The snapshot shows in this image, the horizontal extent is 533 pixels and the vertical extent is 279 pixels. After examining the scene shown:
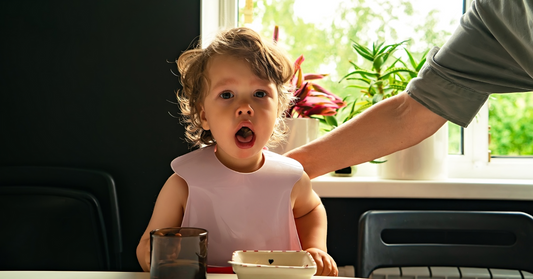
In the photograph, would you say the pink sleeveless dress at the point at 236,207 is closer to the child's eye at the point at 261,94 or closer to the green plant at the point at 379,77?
the child's eye at the point at 261,94

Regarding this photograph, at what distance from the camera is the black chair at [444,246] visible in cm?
116

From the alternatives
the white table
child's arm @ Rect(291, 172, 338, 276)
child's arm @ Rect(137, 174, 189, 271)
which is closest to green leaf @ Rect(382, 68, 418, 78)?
child's arm @ Rect(291, 172, 338, 276)

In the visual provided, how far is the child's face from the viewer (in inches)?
37.1

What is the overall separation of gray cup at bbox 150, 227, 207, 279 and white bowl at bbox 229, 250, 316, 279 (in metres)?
0.05

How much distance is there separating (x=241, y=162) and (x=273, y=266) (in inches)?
17.5

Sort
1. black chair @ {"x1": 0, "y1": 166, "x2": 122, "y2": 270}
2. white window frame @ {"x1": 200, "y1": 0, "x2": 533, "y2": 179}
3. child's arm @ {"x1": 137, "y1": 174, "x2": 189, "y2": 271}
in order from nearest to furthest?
child's arm @ {"x1": 137, "y1": 174, "x2": 189, "y2": 271}, black chair @ {"x1": 0, "y1": 166, "x2": 122, "y2": 270}, white window frame @ {"x1": 200, "y1": 0, "x2": 533, "y2": 179}

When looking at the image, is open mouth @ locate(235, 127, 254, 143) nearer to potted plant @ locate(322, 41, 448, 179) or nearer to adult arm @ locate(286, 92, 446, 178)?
adult arm @ locate(286, 92, 446, 178)

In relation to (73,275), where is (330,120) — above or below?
above

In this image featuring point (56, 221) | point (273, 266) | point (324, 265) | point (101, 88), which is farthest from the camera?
point (101, 88)

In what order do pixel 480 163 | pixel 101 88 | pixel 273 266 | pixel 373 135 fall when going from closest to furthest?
pixel 273 266 < pixel 373 135 < pixel 101 88 < pixel 480 163

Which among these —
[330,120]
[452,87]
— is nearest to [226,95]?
[452,87]

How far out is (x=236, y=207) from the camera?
962 millimetres

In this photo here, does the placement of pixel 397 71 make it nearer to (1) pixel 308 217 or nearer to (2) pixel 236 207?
(1) pixel 308 217

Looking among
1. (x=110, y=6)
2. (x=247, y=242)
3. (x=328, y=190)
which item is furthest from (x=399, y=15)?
(x=247, y=242)
